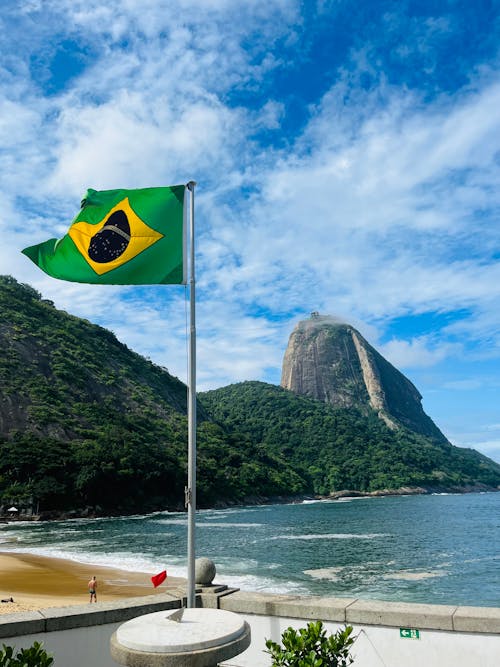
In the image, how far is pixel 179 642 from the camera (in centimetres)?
477

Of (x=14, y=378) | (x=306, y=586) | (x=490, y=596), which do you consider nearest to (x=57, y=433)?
(x=14, y=378)

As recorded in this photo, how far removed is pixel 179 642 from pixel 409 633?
2625 mm

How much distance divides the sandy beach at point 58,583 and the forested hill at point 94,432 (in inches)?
1657

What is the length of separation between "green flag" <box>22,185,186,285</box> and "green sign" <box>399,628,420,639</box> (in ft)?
17.9

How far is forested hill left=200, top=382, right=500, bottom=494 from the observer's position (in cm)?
15262

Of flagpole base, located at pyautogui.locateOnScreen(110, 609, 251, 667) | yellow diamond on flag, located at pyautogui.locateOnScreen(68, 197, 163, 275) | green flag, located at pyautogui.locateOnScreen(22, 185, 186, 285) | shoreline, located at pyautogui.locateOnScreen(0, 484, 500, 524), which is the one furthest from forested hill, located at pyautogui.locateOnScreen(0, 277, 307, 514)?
flagpole base, located at pyautogui.locateOnScreen(110, 609, 251, 667)

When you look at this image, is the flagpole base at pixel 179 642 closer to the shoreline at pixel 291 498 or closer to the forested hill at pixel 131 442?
the shoreline at pixel 291 498

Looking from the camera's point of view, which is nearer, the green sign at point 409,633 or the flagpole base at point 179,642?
the flagpole base at point 179,642

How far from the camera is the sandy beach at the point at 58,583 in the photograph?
86.8ft

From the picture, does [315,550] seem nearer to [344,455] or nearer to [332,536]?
[332,536]

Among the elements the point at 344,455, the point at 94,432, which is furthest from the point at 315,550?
the point at 344,455

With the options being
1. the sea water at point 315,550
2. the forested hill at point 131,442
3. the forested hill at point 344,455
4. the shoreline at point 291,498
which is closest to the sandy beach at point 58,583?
the sea water at point 315,550

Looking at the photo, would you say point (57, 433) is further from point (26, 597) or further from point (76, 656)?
point (76, 656)

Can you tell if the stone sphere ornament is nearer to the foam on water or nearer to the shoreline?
the foam on water
